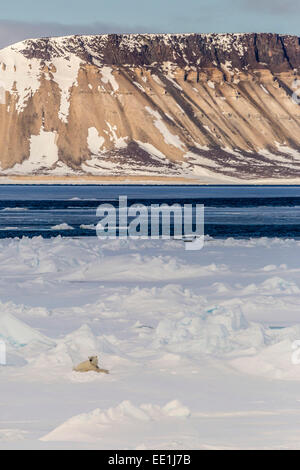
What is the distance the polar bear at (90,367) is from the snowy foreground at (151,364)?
180mm

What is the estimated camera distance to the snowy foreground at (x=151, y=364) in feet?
36.9

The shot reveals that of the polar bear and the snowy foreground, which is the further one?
the polar bear

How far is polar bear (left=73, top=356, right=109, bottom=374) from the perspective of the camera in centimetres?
1403

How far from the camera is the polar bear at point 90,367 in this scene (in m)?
14.0

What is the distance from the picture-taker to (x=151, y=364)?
579 inches

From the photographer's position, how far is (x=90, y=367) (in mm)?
14047

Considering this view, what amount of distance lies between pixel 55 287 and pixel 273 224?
42781 mm

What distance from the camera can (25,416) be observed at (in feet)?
38.9

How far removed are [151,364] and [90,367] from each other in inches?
44.1

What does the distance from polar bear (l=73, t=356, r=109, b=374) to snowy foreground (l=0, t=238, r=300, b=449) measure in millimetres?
180

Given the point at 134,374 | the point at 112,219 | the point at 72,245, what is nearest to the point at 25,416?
the point at 134,374

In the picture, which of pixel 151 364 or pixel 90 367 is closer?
pixel 90 367

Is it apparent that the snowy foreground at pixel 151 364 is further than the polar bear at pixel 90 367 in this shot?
No
